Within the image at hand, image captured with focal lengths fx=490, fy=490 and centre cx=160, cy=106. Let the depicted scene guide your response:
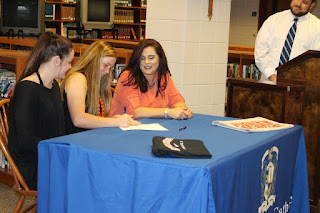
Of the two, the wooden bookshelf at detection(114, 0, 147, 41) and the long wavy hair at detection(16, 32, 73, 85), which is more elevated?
the wooden bookshelf at detection(114, 0, 147, 41)

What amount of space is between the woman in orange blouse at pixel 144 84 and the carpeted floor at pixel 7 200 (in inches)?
41.3

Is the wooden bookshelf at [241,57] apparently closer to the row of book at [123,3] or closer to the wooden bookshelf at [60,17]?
the wooden bookshelf at [60,17]

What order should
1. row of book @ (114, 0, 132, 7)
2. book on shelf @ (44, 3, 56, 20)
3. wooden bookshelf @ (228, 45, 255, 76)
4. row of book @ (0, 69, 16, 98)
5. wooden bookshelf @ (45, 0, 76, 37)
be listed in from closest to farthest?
1. row of book @ (0, 69, 16, 98)
2. wooden bookshelf @ (228, 45, 255, 76)
3. book on shelf @ (44, 3, 56, 20)
4. wooden bookshelf @ (45, 0, 76, 37)
5. row of book @ (114, 0, 132, 7)

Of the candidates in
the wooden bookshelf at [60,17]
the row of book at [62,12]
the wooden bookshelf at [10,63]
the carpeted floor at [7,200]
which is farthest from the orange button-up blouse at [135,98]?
the wooden bookshelf at [60,17]

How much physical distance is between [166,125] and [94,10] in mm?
8202

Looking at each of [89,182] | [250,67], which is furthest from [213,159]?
[250,67]

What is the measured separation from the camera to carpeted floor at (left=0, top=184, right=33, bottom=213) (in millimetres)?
3562

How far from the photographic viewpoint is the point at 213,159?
1998 mm

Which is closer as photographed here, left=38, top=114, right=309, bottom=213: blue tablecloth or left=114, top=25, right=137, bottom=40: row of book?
left=38, top=114, right=309, bottom=213: blue tablecloth

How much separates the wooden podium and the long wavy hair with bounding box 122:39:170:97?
22.5 inches

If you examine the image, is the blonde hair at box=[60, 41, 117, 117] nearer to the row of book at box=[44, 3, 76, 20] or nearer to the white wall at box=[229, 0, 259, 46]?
the row of book at box=[44, 3, 76, 20]

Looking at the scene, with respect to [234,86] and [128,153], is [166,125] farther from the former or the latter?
[234,86]

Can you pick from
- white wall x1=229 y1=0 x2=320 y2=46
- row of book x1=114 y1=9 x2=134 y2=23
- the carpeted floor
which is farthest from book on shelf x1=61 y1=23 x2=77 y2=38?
the carpeted floor

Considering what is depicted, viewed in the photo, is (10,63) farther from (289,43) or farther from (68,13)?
(68,13)
